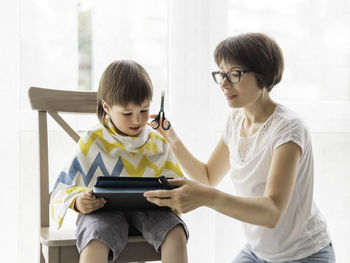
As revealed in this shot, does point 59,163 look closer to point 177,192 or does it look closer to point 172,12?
point 172,12

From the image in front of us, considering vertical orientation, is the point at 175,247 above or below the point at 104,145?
below

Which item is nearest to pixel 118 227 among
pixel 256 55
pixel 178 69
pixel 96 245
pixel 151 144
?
pixel 96 245

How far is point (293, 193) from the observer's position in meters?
1.44

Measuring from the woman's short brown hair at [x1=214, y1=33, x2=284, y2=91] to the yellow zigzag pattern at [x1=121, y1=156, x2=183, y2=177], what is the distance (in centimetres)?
38

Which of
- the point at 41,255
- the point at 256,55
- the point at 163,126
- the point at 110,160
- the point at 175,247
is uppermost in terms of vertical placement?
the point at 256,55

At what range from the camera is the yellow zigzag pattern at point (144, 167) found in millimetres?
1479

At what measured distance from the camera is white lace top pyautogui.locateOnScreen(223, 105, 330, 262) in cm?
141

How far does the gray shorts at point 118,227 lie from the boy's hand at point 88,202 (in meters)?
0.04

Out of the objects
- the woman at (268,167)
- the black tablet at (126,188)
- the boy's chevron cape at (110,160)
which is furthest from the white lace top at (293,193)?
the black tablet at (126,188)

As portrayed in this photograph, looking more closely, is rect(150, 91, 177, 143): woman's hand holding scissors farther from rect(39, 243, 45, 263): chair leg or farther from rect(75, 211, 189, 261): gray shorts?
rect(39, 243, 45, 263): chair leg

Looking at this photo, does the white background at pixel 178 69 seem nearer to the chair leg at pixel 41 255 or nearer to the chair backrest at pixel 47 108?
the chair backrest at pixel 47 108

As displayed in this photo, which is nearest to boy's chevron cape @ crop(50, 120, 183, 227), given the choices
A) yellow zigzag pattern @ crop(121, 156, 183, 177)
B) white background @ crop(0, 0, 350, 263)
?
yellow zigzag pattern @ crop(121, 156, 183, 177)

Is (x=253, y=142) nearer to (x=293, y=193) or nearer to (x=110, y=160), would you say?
(x=293, y=193)

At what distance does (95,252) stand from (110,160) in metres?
0.32
